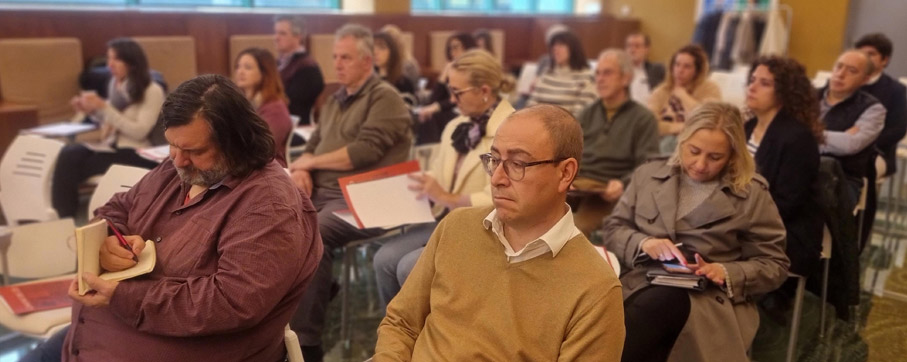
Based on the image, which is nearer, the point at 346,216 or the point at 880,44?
the point at 346,216

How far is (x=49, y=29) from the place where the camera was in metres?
5.55

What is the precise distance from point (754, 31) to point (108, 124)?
7.84 metres

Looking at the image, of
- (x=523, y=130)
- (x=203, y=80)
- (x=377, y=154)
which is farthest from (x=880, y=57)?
(x=203, y=80)

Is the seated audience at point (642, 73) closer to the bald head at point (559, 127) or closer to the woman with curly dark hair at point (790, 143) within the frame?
the woman with curly dark hair at point (790, 143)

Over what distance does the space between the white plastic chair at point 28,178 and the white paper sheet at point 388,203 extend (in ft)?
4.66

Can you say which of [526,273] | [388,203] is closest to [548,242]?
[526,273]

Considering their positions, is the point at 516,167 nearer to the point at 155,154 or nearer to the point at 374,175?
the point at 374,175

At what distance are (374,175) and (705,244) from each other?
1167mm

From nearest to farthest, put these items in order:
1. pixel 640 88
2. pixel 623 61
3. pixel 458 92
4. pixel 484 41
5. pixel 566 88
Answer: pixel 458 92
pixel 623 61
pixel 566 88
pixel 640 88
pixel 484 41

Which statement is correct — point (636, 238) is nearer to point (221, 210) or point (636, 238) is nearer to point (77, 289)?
point (221, 210)

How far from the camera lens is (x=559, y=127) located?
58.2 inches

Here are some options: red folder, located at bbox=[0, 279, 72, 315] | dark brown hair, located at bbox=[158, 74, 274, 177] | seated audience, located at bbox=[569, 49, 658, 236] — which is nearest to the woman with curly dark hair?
seated audience, located at bbox=[569, 49, 658, 236]

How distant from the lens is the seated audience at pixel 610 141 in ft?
10.6

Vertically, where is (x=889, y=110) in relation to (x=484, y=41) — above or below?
below
